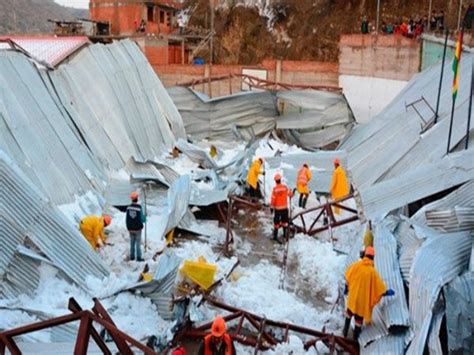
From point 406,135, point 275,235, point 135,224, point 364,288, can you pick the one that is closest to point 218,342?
point 364,288

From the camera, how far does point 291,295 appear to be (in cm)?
751

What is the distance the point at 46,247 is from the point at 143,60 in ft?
37.3

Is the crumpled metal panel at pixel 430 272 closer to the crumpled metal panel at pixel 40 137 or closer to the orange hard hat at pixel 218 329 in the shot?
the orange hard hat at pixel 218 329

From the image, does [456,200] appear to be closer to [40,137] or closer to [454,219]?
[454,219]

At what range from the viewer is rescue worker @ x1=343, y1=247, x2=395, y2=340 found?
18.6 feet

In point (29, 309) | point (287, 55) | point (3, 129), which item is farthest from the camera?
point (287, 55)

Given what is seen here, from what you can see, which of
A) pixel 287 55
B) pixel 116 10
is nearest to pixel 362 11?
pixel 287 55

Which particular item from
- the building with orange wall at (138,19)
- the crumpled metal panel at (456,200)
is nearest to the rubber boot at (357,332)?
the crumpled metal panel at (456,200)

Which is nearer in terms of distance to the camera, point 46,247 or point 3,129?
point 46,247

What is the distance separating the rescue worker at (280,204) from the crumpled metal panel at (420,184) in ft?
5.54

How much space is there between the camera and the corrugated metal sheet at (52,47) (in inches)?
462

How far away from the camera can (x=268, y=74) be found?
2309cm

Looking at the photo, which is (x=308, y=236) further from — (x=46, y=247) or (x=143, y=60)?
(x=143, y=60)

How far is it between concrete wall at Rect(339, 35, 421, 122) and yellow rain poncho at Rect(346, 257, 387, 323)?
570 inches
